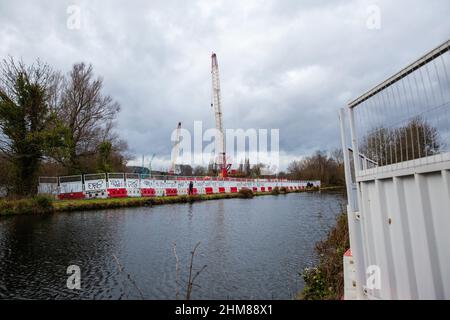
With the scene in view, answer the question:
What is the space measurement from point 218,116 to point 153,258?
2170 inches

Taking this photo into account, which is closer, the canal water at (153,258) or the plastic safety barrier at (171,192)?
the canal water at (153,258)

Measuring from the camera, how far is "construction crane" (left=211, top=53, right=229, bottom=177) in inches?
2352

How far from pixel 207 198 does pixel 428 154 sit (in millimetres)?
27967

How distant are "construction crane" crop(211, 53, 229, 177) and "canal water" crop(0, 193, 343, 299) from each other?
46124mm

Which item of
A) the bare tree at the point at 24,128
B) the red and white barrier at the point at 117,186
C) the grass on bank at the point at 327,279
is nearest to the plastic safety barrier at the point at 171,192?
the red and white barrier at the point at 117,186

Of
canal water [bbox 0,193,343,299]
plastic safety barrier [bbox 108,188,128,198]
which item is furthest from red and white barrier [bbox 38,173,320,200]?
canal water [bbox 0,193,343,299]

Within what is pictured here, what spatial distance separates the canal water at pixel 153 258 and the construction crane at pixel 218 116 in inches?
1816

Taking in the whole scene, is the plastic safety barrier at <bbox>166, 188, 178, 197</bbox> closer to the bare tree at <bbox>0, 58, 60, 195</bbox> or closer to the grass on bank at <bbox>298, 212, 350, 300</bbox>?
the bare tree at <bbox>0, 58, 60, 195</bbox>

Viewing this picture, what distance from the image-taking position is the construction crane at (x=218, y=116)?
5975 centimetres

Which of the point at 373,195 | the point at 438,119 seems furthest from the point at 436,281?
the point at 438,119

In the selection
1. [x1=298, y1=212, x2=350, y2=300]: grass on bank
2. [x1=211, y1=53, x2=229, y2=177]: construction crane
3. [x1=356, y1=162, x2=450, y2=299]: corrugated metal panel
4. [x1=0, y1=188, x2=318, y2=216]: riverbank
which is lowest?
[x1=298, y1=212, x2=350, y2=300]: grass on bank

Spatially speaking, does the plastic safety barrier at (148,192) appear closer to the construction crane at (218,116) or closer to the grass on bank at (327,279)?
the grass on bank at (327,279)

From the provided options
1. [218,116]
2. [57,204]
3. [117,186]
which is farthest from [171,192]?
[218,116]
